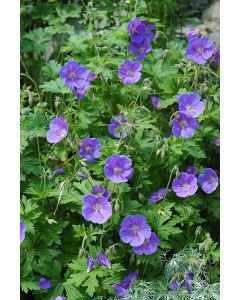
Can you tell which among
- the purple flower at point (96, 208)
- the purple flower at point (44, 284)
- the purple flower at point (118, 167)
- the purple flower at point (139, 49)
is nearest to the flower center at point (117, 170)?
the purple flower at point (118, 167)

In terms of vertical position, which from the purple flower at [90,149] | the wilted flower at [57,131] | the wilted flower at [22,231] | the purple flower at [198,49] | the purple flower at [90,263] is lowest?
the purple flower at [90,263]

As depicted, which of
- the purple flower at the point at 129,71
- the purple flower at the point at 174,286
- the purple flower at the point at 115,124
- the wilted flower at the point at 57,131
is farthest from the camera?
the purple flower at the point at 129,71

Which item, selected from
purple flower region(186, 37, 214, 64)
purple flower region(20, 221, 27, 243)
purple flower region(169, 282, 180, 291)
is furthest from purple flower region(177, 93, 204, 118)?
purple flower region(20, 221, 27, 243)

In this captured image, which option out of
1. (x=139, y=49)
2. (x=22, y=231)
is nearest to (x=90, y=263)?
(x=22, y=231)

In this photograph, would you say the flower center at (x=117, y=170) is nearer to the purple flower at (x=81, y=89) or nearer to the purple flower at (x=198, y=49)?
the purple flower at (x=81, y=89)

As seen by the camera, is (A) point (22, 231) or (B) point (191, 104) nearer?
(A) point (22, 231)

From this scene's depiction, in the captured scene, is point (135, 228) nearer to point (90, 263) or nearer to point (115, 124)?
point (90, 263)

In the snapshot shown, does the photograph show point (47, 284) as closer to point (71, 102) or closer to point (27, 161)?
point (27, 161)
